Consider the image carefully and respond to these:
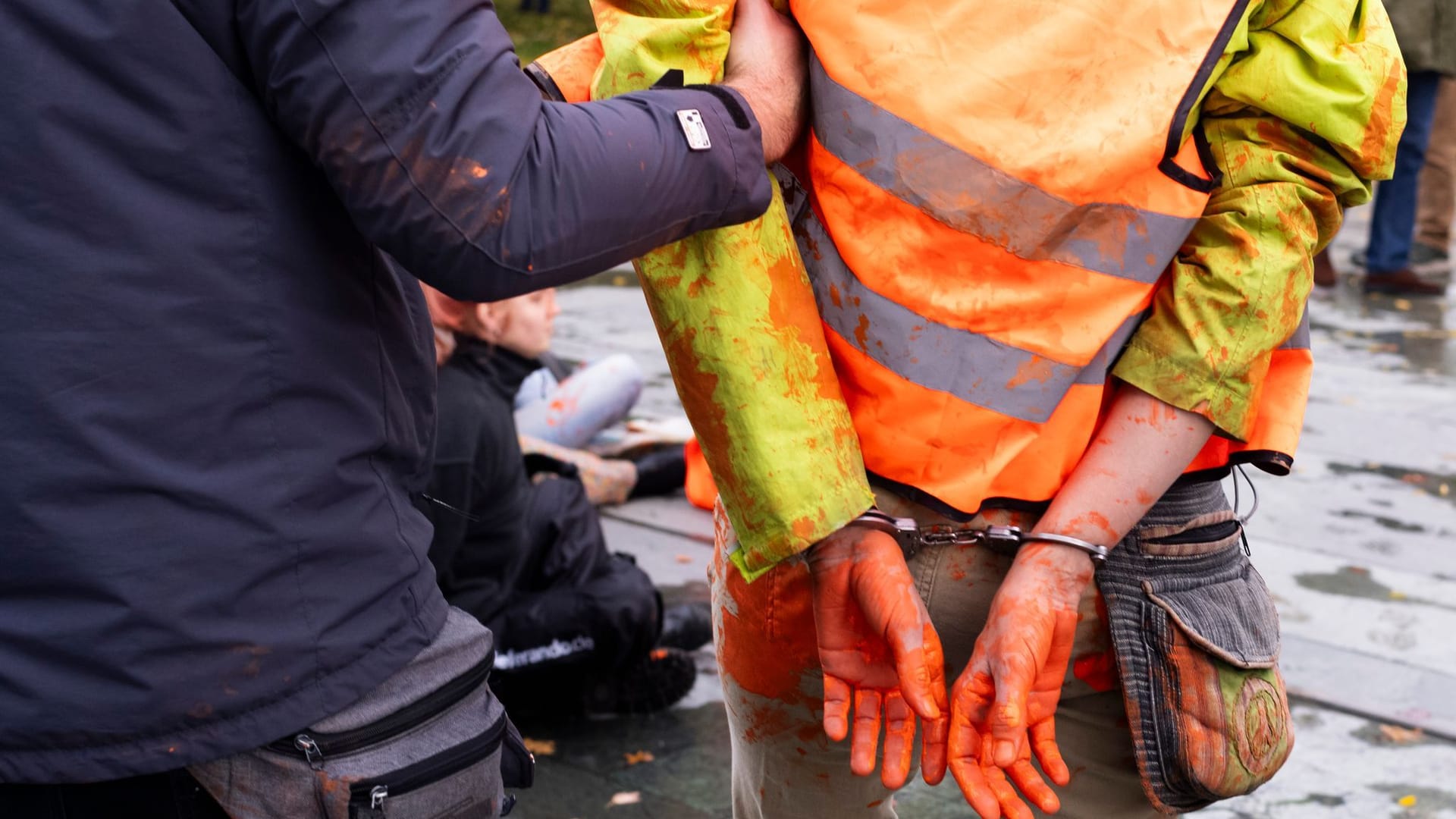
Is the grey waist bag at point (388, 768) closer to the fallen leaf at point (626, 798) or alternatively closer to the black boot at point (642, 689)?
the fallen leaf at point (626, 798)

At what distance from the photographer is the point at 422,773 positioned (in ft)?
4.55

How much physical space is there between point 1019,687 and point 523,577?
7.40 ft

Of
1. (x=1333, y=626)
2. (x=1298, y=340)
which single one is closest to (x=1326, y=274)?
(x=1333, y=626)

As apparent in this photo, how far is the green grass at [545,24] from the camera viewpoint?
1733 cm

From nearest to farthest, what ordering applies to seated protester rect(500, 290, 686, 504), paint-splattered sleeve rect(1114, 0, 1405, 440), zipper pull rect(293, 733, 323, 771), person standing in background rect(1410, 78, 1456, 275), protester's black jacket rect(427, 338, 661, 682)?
1. zipper pull rect(293, 733, 323, 771)
2. paint-splattered sleeve rect(1114, 0, 1405, 440)
3. protester's black jacket rect(427, 338, 661, 682)
4. seated protester rect(500, 290, 686, 504)
5. person standing in background rect(1410, 78, 1456, 275)

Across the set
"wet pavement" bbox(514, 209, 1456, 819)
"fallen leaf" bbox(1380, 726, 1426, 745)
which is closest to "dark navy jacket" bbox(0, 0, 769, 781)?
"wet pavement" bbox(514, 209, 1456, 819)

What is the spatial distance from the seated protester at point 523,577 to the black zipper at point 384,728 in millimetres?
1709

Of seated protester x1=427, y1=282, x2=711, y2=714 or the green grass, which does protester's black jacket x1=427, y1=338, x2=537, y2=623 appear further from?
the green grass

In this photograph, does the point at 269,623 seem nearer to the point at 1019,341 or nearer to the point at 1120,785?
the point at 1019,341

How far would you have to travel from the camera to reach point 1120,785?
5.95ft

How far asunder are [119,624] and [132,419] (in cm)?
18

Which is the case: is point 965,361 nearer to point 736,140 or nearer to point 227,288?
point 736,140

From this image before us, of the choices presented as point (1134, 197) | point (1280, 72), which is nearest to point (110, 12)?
point (1134, 197)

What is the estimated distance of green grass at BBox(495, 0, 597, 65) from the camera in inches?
682
